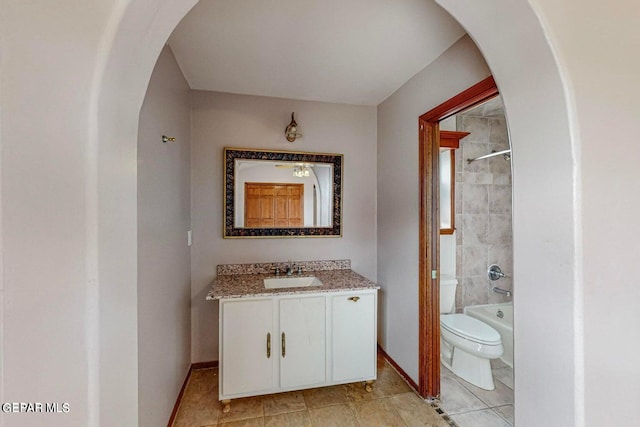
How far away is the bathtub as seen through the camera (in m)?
2.62

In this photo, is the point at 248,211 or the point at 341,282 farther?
the point at 248,211

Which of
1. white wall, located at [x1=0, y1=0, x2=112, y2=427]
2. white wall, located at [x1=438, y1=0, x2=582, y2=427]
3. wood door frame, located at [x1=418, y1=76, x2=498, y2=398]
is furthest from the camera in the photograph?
wood door frame, located at [x1=418, y1=76, x2=498, y2=398]

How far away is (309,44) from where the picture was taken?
5.68ft

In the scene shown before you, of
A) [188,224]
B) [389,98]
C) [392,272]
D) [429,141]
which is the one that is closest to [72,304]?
[188,224]

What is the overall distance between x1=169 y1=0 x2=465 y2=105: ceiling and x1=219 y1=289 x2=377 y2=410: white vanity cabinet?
1.65 metres

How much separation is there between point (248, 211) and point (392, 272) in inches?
55.0

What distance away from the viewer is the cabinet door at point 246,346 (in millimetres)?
1826

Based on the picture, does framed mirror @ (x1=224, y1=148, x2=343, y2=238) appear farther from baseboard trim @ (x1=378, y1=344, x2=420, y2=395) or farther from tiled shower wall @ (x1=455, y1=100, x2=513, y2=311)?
tiled shower wall @ (x1=455, y1=100, x2=513, y2=311)

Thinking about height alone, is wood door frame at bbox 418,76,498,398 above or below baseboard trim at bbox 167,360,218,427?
above

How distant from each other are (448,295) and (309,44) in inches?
98.3

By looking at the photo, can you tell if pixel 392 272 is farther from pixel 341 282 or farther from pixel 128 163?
pixel 128 163

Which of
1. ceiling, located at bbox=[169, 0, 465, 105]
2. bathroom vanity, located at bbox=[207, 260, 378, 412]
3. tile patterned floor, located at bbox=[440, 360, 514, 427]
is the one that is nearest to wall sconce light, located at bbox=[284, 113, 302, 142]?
ceiling, located at bbox=[169, 0, 465, 105]

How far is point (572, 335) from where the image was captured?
91 centimetres

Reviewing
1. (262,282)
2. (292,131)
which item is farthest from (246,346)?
(292,131)
